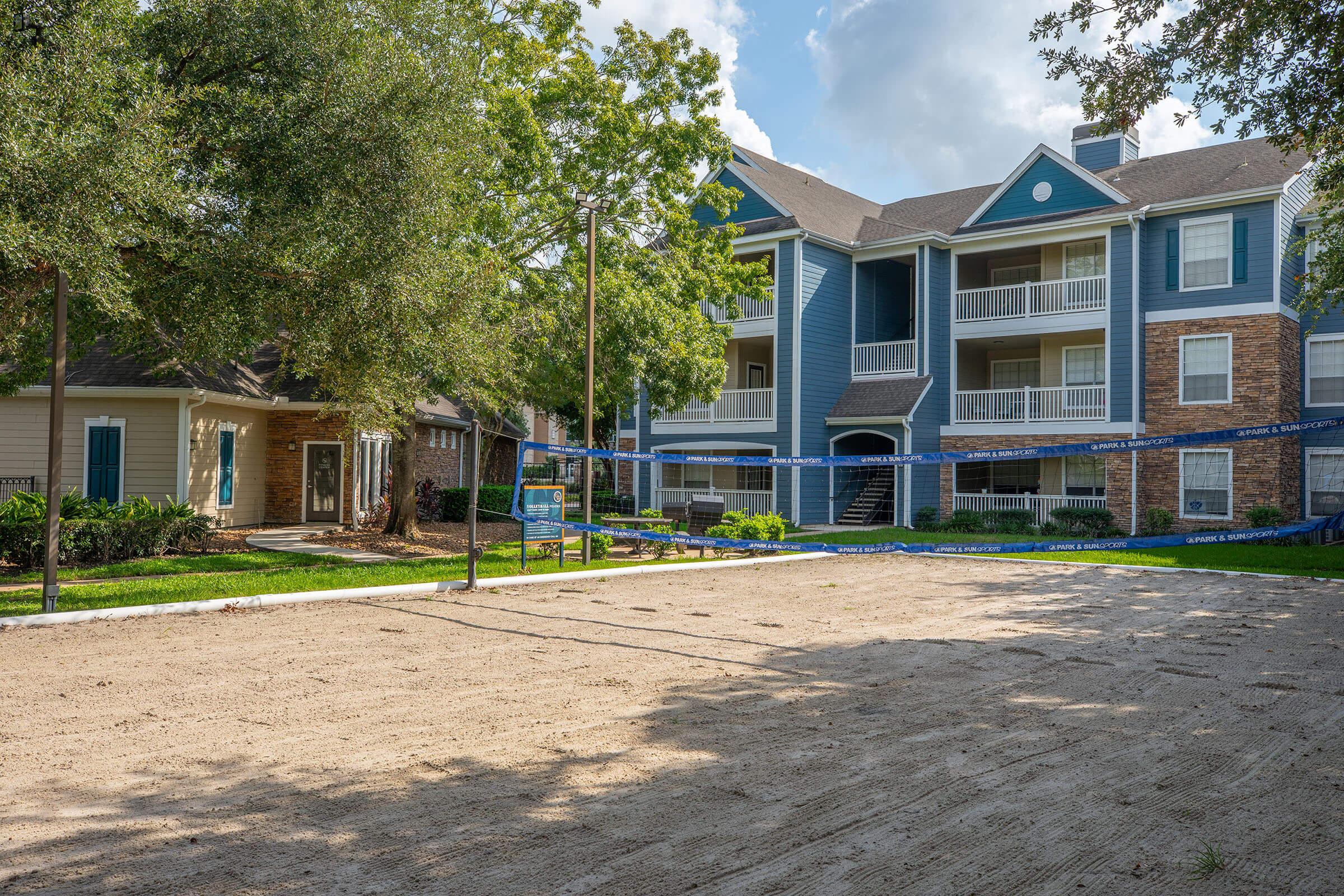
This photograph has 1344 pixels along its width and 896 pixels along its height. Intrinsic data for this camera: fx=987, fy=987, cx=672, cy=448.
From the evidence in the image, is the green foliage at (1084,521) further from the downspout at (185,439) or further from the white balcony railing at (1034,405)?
the downspout at (185,439)

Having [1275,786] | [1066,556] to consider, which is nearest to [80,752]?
[1275,786]

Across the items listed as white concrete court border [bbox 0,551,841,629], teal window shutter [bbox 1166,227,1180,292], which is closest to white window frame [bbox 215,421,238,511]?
white concrete court border [bbox 0,551,841,629]

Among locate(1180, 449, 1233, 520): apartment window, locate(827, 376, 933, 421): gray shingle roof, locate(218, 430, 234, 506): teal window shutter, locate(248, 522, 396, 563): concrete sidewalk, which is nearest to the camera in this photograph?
locate(248, 522, 396, 563): concrete sidewalk

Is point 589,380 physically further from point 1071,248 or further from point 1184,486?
point 1071,248

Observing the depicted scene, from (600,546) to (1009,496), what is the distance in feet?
42.3

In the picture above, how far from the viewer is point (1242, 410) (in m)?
24.0

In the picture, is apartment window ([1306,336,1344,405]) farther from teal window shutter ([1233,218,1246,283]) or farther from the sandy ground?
the sandy ground

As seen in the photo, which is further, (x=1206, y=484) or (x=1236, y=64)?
(x=1206, y=484)

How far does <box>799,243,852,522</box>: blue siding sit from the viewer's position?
27.8m

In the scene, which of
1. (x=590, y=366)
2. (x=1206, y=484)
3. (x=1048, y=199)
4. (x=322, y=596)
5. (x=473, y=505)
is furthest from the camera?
(x=1048, y=199)

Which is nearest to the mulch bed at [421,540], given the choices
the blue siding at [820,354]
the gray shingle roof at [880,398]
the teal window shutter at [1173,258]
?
the blue siding at [820,354]

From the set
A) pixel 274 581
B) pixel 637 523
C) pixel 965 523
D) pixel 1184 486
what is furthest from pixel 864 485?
pixel 274 581

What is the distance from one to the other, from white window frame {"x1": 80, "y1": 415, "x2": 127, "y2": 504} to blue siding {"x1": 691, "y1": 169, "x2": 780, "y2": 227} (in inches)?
619

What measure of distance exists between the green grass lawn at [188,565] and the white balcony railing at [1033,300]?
738 inches
